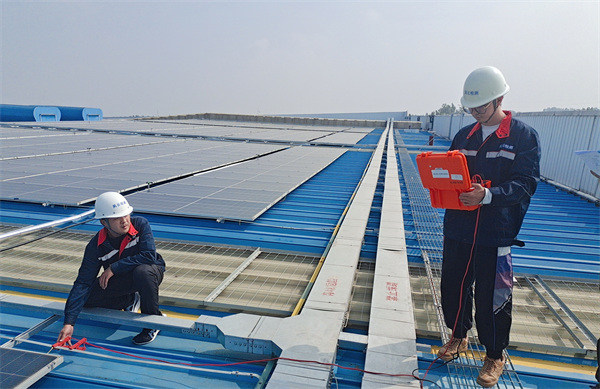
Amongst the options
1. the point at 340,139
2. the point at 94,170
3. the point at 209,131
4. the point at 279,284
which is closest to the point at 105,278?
the point at 279,284

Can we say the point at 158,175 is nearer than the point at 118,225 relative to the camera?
No

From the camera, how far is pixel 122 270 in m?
3.74

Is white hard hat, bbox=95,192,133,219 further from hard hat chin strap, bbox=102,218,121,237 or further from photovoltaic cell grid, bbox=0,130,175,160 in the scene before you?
photovoltaic cell grid, bbox=0,130,175,160

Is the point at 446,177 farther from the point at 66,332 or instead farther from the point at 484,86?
the point at 66,332

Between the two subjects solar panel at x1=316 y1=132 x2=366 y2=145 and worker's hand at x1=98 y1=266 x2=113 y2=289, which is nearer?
worker's hand at x1=98 y1=266 x2=113 y2=289

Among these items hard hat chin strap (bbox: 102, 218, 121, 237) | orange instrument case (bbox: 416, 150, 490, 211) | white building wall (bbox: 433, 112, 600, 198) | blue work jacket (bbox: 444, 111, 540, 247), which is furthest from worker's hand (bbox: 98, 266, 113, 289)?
white building wall (bbox: 433, 112, 600, 198)

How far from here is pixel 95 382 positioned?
3004 millimetres

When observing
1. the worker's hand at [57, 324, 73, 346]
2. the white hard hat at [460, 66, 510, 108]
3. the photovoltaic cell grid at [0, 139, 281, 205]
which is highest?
the white hard hat at [460, 66, 510, 108]

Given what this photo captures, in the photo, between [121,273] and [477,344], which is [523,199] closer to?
[477,344]

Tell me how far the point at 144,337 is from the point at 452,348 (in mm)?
2981

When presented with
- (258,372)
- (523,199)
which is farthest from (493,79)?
(258,372)

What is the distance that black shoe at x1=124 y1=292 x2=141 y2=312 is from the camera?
154 inches

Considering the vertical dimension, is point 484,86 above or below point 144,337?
above

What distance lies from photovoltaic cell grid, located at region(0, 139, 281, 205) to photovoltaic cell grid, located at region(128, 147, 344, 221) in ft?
2.71
